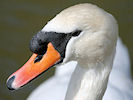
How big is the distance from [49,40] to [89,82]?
0.53m

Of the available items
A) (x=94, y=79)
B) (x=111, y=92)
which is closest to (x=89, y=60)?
(x=94, y=79)

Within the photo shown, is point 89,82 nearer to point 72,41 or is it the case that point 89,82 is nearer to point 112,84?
point 72,41

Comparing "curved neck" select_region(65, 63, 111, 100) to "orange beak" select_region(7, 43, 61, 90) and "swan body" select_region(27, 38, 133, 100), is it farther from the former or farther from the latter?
"swan body" select_region(27, 38, 133, 100)

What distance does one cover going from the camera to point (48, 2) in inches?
219

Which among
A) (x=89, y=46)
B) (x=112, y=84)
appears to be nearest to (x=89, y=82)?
(x=89, y=46)

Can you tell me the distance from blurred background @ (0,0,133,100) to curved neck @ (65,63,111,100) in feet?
7.60

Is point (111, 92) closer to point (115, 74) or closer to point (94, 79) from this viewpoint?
point (115, 74)

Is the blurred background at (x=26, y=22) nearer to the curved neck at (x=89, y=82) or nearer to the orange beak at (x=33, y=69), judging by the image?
the curved neck at (x=89, y=82)

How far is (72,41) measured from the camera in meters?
2.24

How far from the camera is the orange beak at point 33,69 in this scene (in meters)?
2.28

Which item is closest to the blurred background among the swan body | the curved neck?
the swan body

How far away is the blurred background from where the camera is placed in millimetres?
5008

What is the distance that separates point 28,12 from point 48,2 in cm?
40

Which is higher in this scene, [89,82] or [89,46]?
[89,46]
